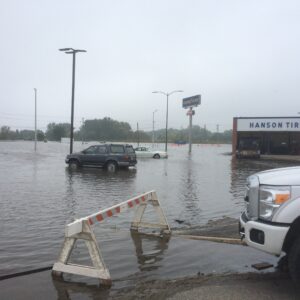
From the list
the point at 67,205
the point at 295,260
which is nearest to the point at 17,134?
the point at 67,205

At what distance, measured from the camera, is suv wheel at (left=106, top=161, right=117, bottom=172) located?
24766 mm

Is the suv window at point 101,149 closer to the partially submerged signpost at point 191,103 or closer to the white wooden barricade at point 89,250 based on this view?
the white wooden barricade at point 89,250

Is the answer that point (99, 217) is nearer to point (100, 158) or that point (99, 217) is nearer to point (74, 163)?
point (100, 158)

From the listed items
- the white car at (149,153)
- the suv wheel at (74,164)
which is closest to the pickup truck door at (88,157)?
the suv wheel at (74,164)

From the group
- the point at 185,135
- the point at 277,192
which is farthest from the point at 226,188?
the point at 185,135

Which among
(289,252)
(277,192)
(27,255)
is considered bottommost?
(27,255)

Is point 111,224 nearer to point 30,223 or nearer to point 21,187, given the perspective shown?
point 30,223

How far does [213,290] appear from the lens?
5.04 metres

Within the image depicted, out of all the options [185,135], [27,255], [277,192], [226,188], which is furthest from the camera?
[185,135]

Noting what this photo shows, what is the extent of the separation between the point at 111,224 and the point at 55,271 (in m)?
3.72

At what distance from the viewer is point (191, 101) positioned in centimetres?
6988

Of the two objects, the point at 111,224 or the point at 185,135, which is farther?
the point at 185,135

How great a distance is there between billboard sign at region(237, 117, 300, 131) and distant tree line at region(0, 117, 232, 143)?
72.9 metres

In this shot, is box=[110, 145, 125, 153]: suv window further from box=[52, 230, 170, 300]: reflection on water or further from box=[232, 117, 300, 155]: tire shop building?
box=[232, 117, 300, 155]: tire shop building
